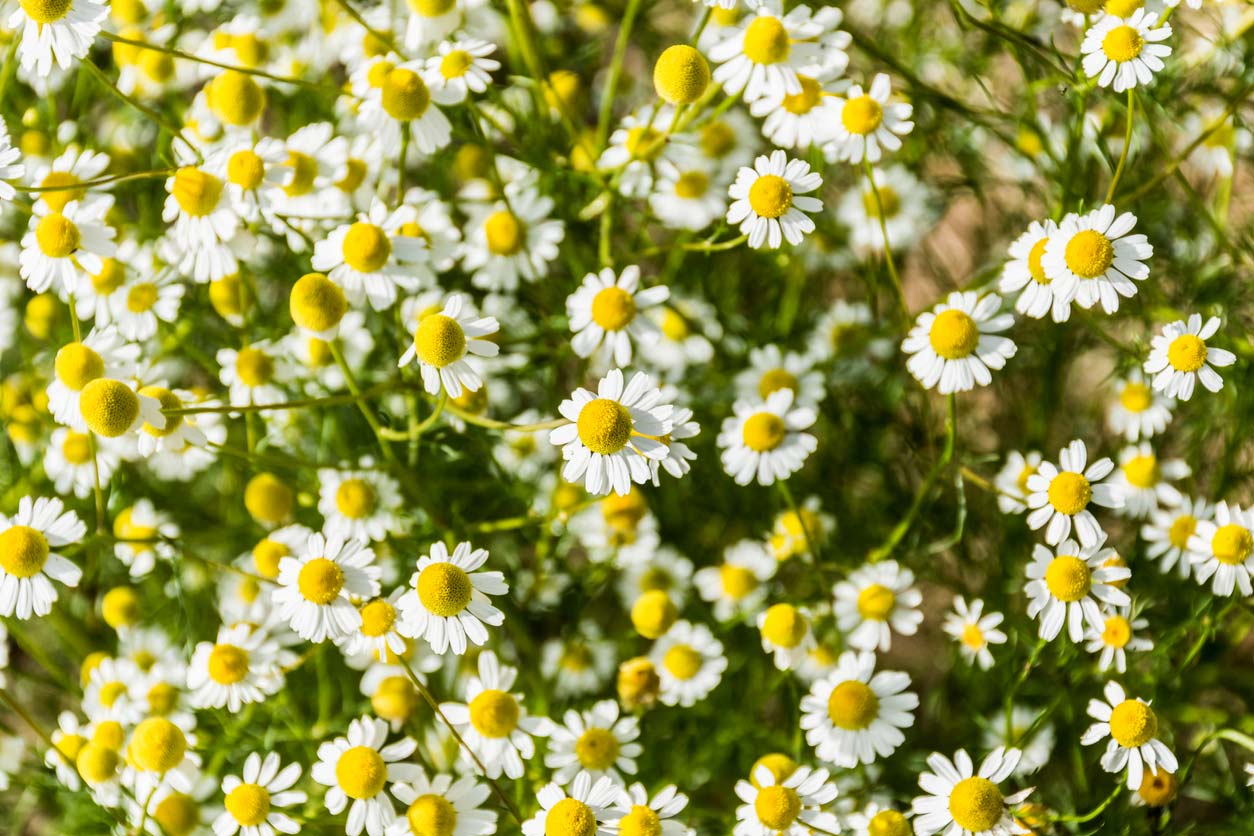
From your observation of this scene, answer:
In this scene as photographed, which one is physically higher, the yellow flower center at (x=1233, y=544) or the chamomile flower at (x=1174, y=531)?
the chamomile flower at (x=1174, y=531)

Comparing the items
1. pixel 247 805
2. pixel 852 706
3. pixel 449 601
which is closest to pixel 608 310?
pixel 449 601

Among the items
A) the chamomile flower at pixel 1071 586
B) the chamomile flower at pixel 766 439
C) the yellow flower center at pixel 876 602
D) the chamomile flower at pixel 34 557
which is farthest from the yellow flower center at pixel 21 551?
the chamomile flower at pixel 1071 586

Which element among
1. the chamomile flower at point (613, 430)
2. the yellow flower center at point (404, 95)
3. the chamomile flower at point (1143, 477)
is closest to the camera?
the chamomile flower at point (613, 430)

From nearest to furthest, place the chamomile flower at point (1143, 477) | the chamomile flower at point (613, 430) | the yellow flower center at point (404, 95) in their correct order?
1. the chamomile flower at point (613, 430)
2. the yellow flower center at point (404, 95)
3. the chamomile flower at point (1143, 477)

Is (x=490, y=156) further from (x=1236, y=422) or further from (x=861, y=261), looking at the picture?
(x=1236, y=422)

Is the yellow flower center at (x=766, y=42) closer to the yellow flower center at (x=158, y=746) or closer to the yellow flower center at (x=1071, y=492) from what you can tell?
the yellow flower center at (x=1071, y=492)

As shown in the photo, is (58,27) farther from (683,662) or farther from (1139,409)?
(1139,409)

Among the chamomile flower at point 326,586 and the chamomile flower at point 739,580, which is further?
the chamomile flower at point 739,580

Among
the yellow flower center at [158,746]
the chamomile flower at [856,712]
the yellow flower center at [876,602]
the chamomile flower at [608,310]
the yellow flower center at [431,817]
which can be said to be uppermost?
the chamomile flower at [608,310]
